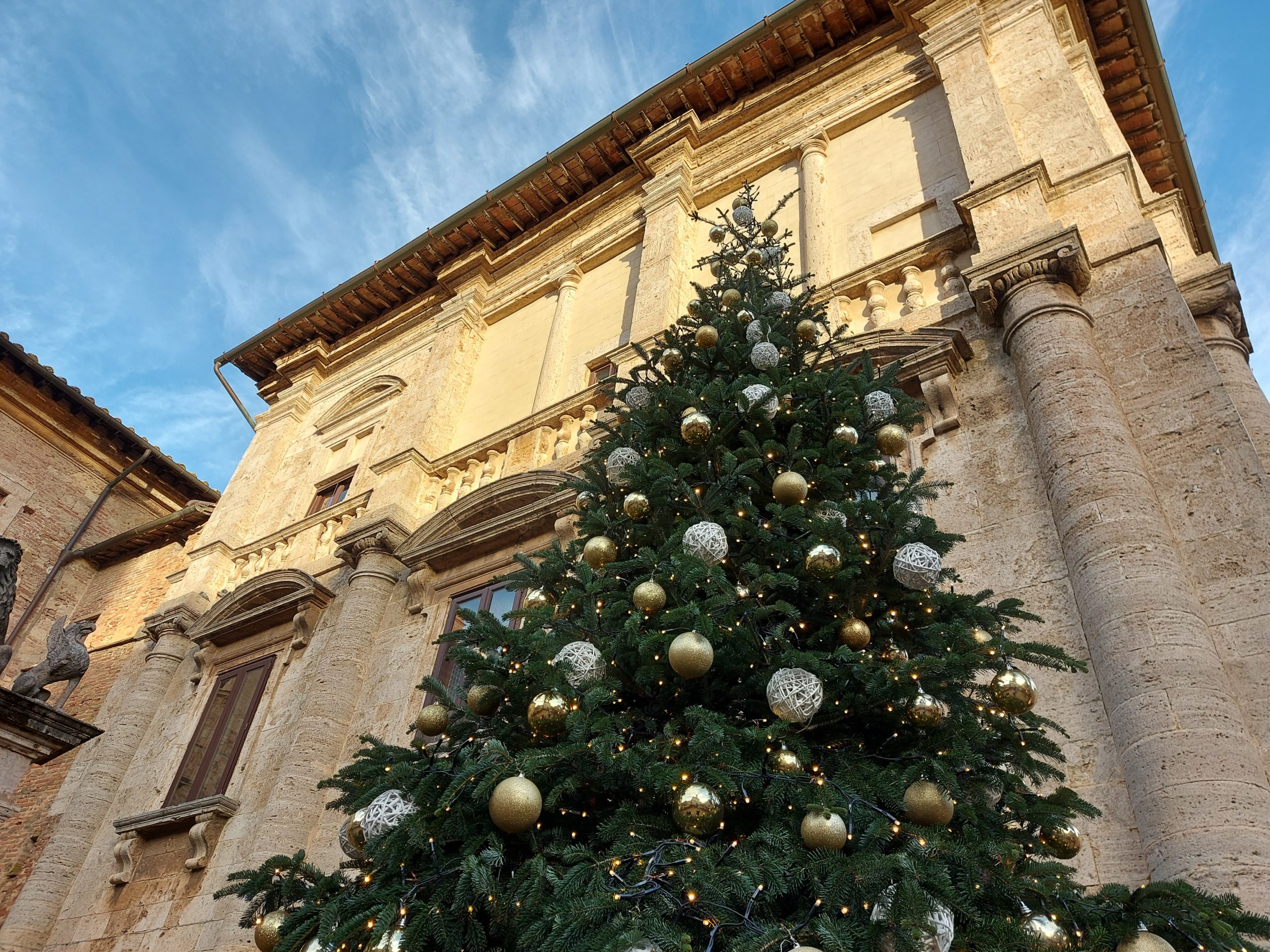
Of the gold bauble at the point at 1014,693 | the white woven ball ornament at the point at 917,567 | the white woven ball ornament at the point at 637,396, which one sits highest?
the white woven ball ornament at the point at 637,396

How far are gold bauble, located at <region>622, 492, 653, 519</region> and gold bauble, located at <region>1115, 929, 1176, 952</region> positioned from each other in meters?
2.75

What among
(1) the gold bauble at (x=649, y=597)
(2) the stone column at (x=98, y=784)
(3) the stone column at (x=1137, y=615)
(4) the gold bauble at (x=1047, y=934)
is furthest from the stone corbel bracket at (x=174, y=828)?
(4) the gold bauble at (x=1047, y=934)

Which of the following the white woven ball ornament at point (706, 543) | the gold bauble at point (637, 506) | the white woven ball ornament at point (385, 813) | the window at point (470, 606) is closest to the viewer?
the white woven ball ornament at point (385, 813)

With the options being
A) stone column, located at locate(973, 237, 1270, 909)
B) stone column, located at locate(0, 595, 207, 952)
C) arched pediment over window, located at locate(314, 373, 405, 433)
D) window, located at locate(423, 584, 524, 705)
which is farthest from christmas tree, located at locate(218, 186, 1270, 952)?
arched pediment over window, located at locate(314, 373, 405, 433)

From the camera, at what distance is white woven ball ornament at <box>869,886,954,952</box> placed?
2695mm

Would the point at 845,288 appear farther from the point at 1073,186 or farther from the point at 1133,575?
the point at 1133,575

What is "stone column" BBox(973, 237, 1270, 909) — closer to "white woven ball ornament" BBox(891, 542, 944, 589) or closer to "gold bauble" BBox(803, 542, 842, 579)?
"white woven ball ornament" BBox(891, 542, 944, 589)

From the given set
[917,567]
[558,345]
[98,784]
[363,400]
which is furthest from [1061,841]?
[363,400]

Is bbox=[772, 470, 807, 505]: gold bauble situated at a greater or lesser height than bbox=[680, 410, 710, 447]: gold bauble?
lesser

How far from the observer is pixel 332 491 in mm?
13453

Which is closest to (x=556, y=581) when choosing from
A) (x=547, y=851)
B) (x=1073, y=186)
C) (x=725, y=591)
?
(x=725, y=591)

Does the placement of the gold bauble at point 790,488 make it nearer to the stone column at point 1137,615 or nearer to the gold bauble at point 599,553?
the gold bauble at point 599,553

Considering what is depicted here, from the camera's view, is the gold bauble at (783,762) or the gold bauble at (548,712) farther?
the gold bauble at (548,712)

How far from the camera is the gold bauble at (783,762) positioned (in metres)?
3.38
